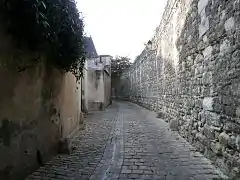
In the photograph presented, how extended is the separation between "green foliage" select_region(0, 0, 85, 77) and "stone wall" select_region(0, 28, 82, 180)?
0.68 feet

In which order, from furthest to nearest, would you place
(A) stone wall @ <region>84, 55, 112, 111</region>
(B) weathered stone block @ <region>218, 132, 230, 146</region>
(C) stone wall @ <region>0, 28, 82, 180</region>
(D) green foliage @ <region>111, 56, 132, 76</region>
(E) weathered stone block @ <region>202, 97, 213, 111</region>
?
(D) green foliage @ <region>111, 56, 132, 76</region> < (A) stone wall @ <region>84, 55, 112, 111</region> < (E) weathered stone block @ <region>202, 97, 213, 111</region> < (B) weathered stone block @ <region>218, 132, 230, 146</region> < (C) stone wall @ <region>0, 28, 82, 180</region>

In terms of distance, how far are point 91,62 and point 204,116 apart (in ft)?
50.4

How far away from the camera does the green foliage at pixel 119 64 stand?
131 feet

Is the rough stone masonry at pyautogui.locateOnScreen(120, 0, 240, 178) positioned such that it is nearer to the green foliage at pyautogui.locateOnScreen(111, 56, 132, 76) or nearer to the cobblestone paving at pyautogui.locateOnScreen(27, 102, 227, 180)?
the cobblestone paving at pyautogui.locateOnScreen(27, 102, 227, 180)

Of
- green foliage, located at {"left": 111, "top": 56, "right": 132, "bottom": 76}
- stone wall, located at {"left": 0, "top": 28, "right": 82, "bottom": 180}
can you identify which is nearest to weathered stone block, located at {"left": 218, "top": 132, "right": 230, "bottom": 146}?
stone wall, located at {"left": 0, "top": 28, "right": 82, "bottom": 180}

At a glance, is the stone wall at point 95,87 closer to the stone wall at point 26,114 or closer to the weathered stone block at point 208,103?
the stone wall at point 26,114

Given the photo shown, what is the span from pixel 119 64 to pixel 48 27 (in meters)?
36.6

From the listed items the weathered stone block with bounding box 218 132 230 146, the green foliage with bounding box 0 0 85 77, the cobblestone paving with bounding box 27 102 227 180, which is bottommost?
the cobblestone paving with bounding box 27 102 227 180

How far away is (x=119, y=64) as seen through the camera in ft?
134

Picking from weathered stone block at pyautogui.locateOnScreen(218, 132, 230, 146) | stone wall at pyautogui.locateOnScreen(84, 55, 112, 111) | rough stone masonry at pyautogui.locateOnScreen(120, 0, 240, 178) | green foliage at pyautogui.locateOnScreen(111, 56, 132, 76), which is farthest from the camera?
green foliage at pyautogui.locateOnScreen(111, 56, 132, 76)

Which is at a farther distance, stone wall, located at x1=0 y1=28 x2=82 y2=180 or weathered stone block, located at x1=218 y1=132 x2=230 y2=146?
weathered stone block, located at x1=218 y1=132 x2=230 y2=146

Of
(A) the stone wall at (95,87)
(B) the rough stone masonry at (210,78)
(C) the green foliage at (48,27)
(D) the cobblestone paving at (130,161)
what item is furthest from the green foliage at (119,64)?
(C) the green foliage at (48,27)

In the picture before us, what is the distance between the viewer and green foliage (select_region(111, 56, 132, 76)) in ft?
131

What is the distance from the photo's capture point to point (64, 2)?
511 centimetres
